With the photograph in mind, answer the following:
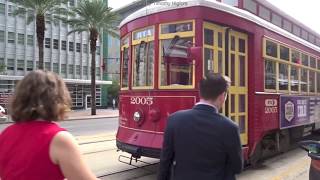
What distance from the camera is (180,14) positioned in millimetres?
8055

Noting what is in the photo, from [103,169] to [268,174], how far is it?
3.15 meters

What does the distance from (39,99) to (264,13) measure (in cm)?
855

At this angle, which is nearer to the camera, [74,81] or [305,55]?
[305,55]

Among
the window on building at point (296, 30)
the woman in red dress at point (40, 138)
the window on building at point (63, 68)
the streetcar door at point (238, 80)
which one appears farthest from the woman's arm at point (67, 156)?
the window on building at point (63, 68)

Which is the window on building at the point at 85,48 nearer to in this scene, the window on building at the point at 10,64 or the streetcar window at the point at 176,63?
the window on building at the point at 10,64

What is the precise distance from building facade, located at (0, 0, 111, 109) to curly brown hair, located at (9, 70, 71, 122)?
44684 millimetres

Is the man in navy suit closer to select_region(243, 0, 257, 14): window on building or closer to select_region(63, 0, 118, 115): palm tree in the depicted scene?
select_region(243, 0, 257, 14): window on building

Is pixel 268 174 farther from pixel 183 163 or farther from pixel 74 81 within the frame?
pixel 74 81

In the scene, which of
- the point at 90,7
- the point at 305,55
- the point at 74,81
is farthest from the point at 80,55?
the point at 305,55

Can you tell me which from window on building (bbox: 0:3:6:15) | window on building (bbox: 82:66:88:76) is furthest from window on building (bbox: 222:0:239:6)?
window on building (bbox: 82:66:88:76)

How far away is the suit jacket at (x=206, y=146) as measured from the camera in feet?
10.7

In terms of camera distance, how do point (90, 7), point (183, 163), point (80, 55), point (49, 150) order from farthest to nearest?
point (80, 55) < point (90, 7) < point (183, 163) < point (49, 150)

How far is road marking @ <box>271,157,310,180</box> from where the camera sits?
8836 millimetres

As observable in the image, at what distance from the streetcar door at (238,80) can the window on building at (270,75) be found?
0.74 metres
